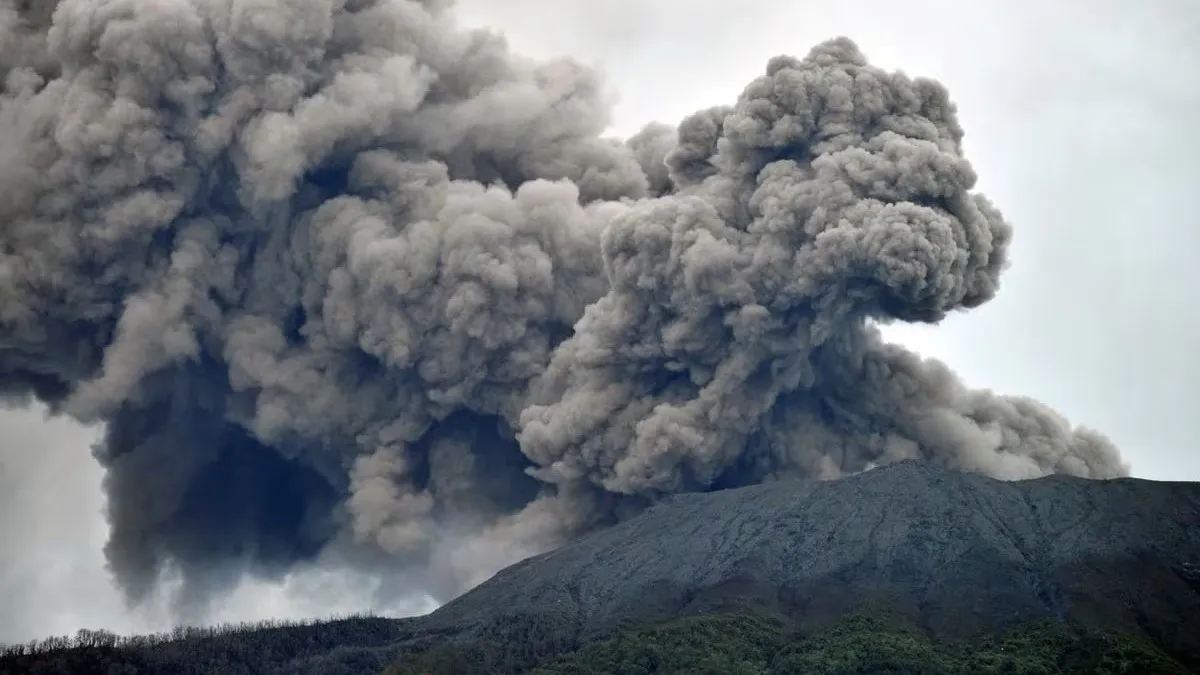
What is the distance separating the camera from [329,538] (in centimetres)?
7275

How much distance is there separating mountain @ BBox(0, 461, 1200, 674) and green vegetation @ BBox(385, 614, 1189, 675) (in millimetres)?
76

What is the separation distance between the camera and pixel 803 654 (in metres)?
58.9

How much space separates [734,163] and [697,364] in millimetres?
6645

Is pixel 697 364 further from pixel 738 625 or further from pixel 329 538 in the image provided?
pixel 329 538

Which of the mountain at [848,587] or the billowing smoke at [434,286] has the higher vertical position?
the billowing smoke at [434,286]

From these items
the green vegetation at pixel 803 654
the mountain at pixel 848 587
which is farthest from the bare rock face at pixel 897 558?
the green vegetation at pixel 803 654

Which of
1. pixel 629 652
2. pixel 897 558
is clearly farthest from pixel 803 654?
pixel 897 558

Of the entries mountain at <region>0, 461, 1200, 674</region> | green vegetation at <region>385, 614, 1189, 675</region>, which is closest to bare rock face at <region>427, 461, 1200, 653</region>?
mountain at <region>0, 461, 1200, 674</region>

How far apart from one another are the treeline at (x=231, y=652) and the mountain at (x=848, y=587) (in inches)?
5.3

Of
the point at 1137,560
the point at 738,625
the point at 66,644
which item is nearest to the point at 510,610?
the point at 738,625

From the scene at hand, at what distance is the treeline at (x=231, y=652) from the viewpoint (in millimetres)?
61250

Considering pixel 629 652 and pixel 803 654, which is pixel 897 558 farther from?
pixel 629 652

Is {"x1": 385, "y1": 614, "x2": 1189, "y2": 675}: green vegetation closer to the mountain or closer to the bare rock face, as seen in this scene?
the mountain

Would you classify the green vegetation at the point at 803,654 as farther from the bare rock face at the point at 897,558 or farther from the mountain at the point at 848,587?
the bare rock face at the point at 897,558
